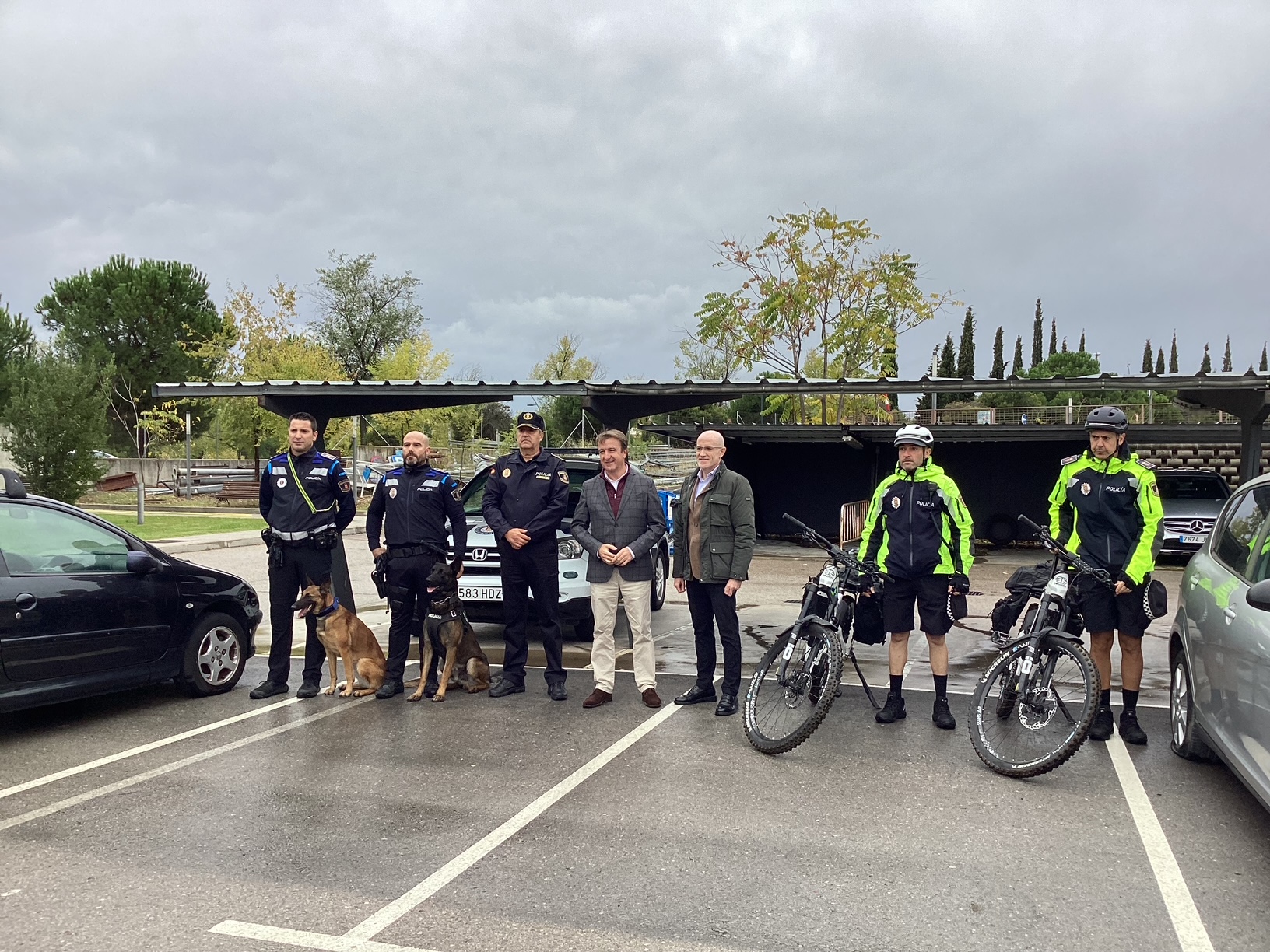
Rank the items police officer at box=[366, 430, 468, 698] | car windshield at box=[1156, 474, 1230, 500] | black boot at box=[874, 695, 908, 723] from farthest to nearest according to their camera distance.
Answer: car windshield at box=[1156, 474, 1230, 500], police officer at box=[366, 430, 468, 698], black boot at box=[874, 695, 908, 723]

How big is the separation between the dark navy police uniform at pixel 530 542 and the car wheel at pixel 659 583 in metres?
3.41

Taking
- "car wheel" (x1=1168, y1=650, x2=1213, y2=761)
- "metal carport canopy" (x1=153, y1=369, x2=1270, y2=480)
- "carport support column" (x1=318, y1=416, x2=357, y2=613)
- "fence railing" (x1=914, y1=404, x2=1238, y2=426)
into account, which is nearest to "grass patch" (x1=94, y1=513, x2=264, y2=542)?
"metal carport canopy" (x1=153, y1=369, x2=1270, y2=480)

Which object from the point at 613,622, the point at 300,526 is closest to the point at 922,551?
the point at 613,622

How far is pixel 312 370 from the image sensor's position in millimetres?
36844

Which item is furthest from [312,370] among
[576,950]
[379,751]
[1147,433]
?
[576,950]

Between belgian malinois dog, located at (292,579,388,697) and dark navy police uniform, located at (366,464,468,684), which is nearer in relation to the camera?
belgian malinois dog, located at (292,579,388,697)

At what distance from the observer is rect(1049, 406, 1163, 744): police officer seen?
18.1ft

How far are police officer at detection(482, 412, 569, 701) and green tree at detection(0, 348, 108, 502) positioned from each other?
16.8 metres

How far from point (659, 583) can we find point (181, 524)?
54.9ft

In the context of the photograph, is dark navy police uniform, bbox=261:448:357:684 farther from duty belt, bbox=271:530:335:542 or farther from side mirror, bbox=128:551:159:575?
side mirror, bbox=128:551:159:575

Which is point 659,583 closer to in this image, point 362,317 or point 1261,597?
point 1261,597

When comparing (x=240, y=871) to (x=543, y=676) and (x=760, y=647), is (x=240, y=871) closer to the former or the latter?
(x=543, y=676)

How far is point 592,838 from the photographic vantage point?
420cm

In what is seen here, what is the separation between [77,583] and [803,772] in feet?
14.4
